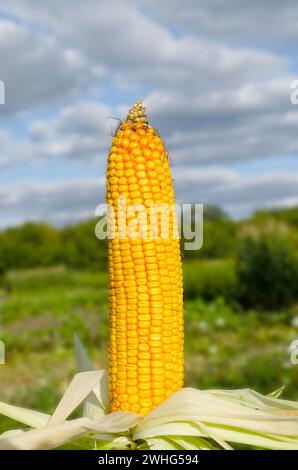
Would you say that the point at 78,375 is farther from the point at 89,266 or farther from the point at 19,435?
the point at 89,266

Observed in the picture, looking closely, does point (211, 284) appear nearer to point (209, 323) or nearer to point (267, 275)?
point (267, 275)

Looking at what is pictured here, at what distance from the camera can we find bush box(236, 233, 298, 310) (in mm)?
17203

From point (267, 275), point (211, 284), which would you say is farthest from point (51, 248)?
point (267, 275)

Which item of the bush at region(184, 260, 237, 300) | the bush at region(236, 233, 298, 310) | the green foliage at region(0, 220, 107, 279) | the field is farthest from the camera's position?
the green foliage at region(0, 220, 107, 279)

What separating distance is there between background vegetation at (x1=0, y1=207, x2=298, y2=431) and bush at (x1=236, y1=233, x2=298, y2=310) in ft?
0.08

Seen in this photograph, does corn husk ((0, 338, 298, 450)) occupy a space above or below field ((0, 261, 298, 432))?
above

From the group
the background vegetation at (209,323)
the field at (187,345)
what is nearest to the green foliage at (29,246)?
the background vegetation at (209,323)

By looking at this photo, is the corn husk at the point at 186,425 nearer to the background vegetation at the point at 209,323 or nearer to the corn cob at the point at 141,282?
the corn cob at the point at 141,282

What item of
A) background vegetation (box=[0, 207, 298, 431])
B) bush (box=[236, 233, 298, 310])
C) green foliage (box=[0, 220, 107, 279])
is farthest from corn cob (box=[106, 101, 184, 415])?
green foliage (box=[0, 220, 107, 279])

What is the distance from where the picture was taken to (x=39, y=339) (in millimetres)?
12969

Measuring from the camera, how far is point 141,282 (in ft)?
6.03

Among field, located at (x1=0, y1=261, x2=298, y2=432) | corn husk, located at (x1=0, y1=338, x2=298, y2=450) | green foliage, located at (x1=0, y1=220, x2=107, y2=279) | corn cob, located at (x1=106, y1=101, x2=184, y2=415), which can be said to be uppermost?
green foliage, located at (x1=0, y1=220, x2=107, y2=279)

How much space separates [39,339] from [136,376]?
1146 centimetres

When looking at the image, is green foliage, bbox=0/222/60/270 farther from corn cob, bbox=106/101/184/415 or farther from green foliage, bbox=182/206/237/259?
corn cob, bbox=106/101/184/415
